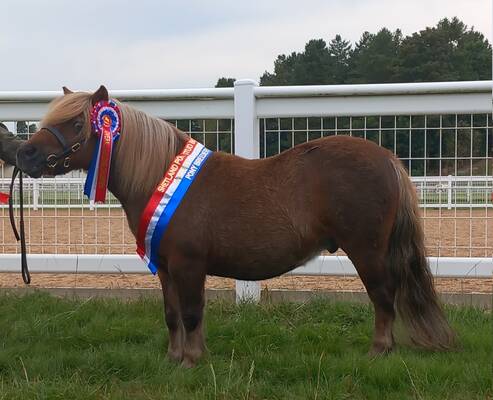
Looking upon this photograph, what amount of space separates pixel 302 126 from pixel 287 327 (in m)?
2.24

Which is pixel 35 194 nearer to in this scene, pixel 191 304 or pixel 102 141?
pixel 102 141

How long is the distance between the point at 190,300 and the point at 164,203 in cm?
62

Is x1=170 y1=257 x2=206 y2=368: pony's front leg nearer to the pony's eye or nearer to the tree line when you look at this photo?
the pony's eye

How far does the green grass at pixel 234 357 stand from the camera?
292cm

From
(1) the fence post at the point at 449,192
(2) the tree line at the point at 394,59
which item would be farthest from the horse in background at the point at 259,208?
(2) the tree line at the point at 394,59

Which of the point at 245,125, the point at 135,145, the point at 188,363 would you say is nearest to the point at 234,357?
the point at 188,363

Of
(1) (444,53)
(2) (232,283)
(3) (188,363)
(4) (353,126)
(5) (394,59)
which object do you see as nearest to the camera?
(3) (188,363)

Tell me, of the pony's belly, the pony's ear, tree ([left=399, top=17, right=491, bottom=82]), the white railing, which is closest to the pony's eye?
the pony's ear

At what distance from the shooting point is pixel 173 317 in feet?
11.7

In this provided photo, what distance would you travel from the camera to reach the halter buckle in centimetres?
330

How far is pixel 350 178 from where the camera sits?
331 centimetres

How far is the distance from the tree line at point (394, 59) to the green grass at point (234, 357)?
112 feet

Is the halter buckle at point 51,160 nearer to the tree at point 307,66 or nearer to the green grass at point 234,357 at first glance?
the green grass at point 234,357

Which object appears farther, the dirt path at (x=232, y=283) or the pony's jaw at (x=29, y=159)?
the dirt path at (x=232, y=283)
